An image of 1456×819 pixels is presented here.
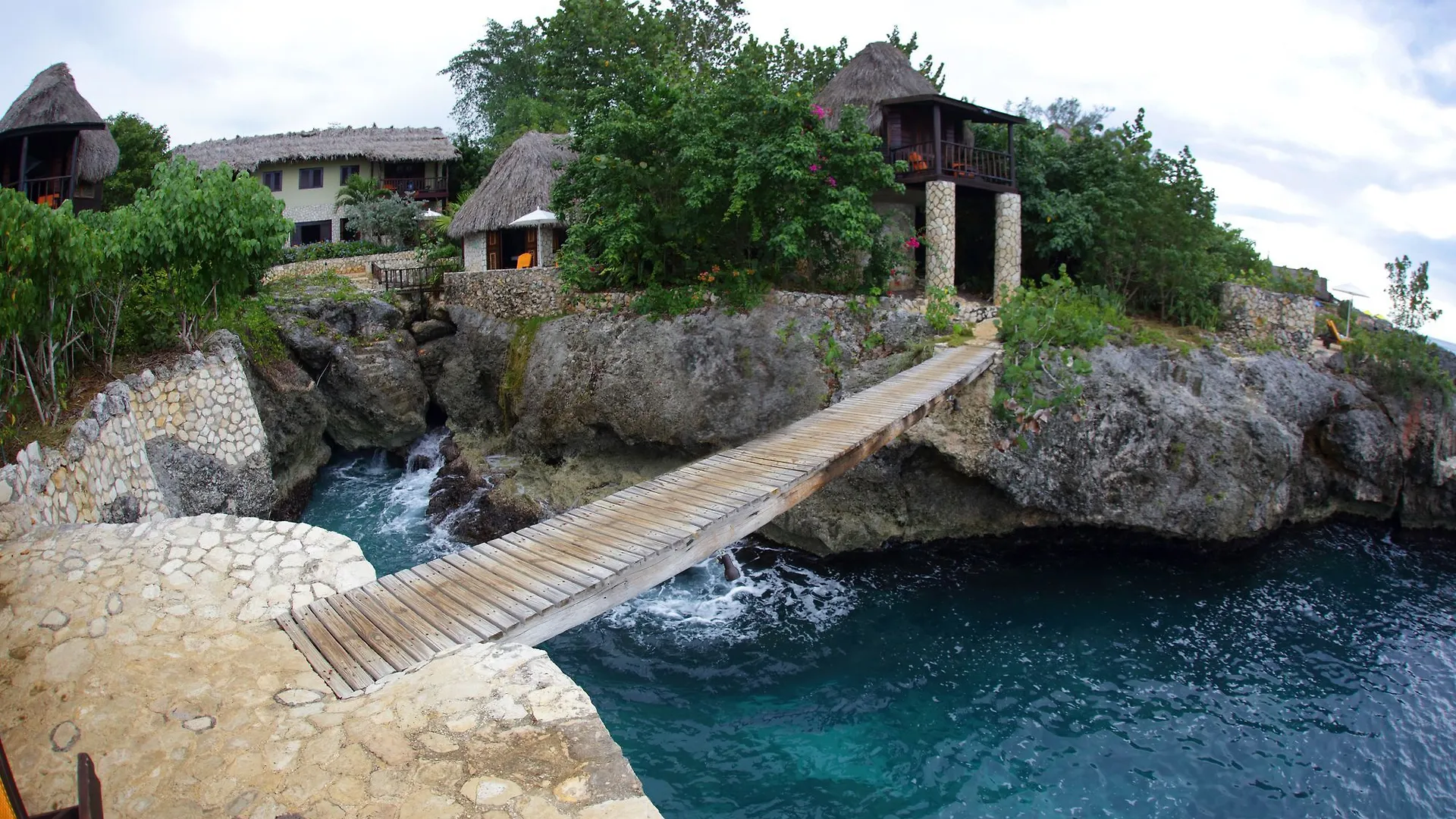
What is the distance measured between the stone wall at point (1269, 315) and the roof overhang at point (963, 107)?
6.84 m

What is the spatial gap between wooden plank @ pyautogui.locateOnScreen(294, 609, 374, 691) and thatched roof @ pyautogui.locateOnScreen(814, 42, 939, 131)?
16.7 metres

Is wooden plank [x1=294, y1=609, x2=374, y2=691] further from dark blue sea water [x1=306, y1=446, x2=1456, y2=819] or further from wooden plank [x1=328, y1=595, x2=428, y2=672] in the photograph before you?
dark blue sea water [x1=306, y1=446, x2=1456, y2=819]

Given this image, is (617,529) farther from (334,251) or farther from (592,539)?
(334,251)

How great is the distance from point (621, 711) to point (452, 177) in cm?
2732

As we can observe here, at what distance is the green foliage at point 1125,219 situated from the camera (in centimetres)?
1827

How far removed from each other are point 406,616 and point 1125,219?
710 inches

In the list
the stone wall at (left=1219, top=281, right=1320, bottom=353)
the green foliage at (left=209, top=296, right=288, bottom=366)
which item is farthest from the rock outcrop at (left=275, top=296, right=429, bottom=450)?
the stone wall at (left=1219, top=281, right=1320, bottom=353)

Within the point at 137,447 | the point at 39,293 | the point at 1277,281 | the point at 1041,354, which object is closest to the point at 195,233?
the point at 39,293

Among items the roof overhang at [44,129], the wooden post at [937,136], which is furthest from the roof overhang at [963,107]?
the roof overhang at [44,129]

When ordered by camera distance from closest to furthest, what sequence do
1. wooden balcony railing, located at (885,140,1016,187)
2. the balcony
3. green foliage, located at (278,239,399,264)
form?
wooden balcony railing, located at (885,140,1016,187) < green foliage, located at (278,239,399,264) < the balcony

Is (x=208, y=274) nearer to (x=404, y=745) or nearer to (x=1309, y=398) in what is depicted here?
(x=404, y=745)

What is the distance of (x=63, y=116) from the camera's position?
2067 centimetres

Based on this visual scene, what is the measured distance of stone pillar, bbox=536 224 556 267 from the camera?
21609 mm

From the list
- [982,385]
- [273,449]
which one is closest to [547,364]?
[273,449]
